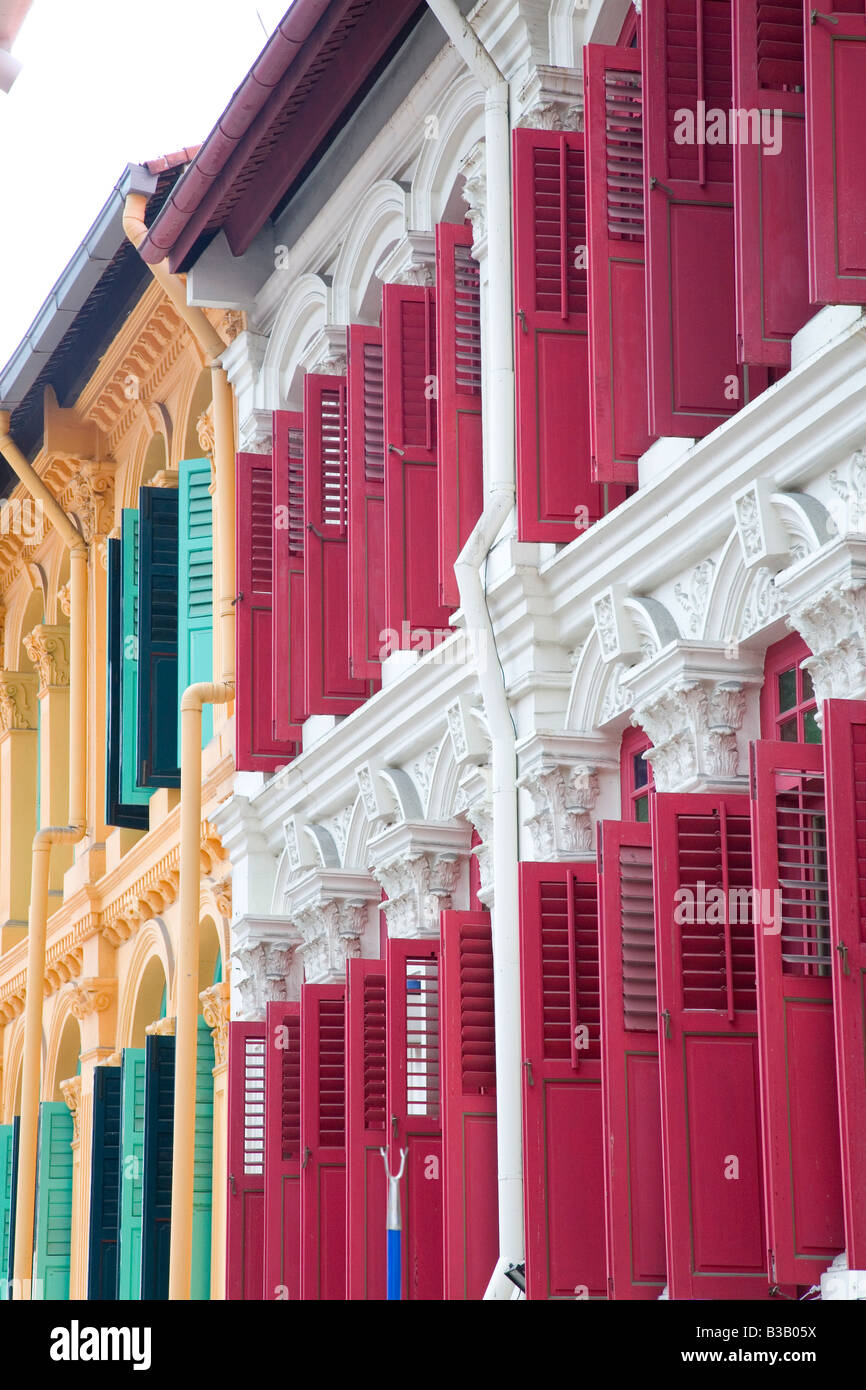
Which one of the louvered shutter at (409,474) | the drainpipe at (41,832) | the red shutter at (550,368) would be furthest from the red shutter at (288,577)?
the drainpipe at (41,832)

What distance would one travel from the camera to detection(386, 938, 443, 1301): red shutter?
10633mm

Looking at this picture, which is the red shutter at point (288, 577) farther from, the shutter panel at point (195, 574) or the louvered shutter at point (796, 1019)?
the louvered shutter at point (796, 1019)

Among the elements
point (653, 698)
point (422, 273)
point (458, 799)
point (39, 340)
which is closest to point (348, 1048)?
point (458, 799)

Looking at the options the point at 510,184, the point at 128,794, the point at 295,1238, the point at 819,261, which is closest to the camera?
the point at 819,261

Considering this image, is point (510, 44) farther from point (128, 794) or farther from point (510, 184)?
point (128, 794)

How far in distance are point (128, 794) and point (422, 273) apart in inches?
193

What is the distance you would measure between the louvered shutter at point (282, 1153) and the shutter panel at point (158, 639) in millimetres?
3068

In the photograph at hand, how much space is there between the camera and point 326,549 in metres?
12.7

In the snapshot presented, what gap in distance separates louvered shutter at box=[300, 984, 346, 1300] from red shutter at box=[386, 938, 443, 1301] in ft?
2.77

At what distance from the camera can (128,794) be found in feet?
51.7

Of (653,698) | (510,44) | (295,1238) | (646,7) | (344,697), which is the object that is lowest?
(295,1238)

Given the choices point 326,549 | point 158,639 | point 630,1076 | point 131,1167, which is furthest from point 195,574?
point 630,1076

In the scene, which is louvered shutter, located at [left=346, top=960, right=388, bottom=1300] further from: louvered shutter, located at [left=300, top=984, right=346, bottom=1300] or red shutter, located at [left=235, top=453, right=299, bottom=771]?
red shutter, located at [left=235, top=453, right=299, bottom=771]

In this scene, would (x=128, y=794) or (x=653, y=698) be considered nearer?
(x=653, y=698)
